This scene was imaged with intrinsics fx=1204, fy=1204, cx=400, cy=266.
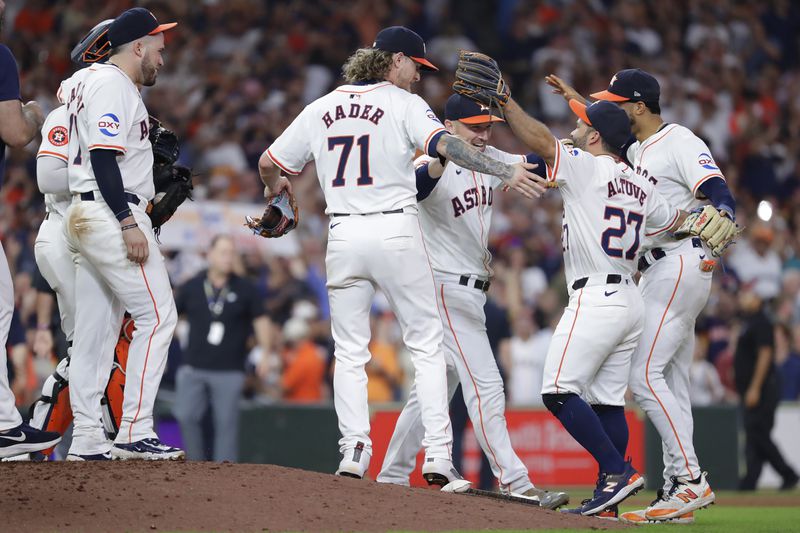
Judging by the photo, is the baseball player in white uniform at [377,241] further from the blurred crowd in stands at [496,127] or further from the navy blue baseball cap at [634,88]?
the blurred crowd in stands at [496,127]

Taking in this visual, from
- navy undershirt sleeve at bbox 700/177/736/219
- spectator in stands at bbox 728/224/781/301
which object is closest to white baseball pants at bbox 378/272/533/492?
navy undershirt sleeve at bbox 700/177/736/219

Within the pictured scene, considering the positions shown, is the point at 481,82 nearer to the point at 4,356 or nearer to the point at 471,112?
the point at 471,112

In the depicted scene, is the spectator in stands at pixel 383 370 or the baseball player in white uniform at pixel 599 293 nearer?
the baseball player in white uniform at pixel 599 293

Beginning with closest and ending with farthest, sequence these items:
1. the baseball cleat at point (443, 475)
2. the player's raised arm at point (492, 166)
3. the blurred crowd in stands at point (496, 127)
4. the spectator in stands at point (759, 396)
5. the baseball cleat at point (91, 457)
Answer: the player's raised arm at point (492, 166) < the baseball cleat at point (443, 475) < the baseball cleat at point (91, 457) < the spectator in stands at point (759, 396) < the blurred crowd in stands at point (496, 127)

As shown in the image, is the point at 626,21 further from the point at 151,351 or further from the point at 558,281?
the point at 151,351

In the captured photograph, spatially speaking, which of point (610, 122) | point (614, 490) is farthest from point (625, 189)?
point (614, 490)

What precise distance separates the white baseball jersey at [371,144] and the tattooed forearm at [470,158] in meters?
0.18

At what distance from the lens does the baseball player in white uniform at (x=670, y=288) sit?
7641 millimetres

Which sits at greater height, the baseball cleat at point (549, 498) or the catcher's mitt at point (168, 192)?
the catcher's mitt at point (168, 192)

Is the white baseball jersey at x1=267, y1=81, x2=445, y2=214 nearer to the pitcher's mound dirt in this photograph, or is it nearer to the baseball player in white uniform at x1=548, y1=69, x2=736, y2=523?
the baseball player in white uniform at x1=548, y1=69, x2=736, y2=523

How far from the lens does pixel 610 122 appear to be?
749 centimetres

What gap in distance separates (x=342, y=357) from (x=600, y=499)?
5.66 ft

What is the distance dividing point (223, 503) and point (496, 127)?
549 inches

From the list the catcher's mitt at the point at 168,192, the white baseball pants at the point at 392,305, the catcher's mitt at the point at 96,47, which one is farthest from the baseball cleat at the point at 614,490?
the catcher's mitt at the point at 96,47
